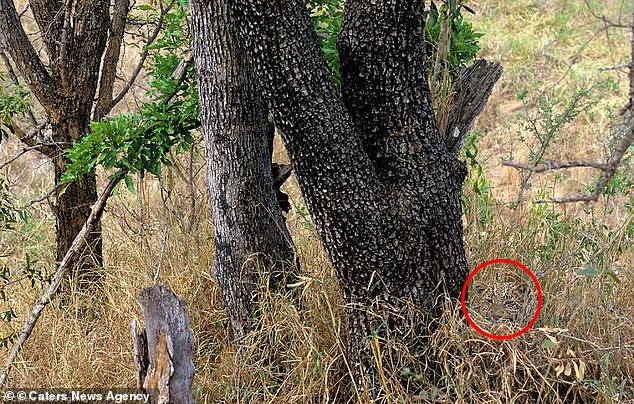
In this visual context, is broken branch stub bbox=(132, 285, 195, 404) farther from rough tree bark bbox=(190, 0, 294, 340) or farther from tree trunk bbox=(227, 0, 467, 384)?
rough tree bark bbox=(190, 0, 294, 340)

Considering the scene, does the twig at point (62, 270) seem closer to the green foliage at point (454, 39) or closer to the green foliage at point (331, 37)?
the green foliage at point (331, 37)

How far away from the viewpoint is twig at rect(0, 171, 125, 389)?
313cm

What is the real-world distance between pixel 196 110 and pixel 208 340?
3.35 feet

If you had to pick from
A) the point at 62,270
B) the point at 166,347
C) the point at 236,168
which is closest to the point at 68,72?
the point at 62,270

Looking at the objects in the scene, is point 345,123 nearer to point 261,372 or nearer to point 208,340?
point 261,372

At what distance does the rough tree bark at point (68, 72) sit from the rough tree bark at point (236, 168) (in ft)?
2.66

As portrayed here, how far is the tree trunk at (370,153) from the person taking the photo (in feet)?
8.00

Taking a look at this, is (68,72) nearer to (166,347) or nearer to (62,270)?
(62,270)

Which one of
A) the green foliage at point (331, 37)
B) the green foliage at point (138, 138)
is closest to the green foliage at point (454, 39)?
the green foliage at point (331, 37)

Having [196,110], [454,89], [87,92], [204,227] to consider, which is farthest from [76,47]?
[454,89]

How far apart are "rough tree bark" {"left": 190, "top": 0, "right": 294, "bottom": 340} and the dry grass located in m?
0.15

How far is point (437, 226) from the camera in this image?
2.67 metres

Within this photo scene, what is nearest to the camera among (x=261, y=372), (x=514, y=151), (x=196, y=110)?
(x=261, y=372)

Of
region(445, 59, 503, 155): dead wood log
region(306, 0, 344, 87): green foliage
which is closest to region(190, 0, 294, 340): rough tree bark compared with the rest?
region(306, 0, 344, 87): green foliage
